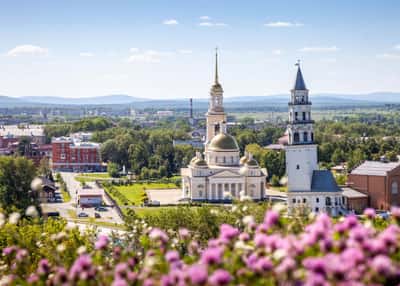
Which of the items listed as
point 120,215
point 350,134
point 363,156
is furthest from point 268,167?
point 350,134

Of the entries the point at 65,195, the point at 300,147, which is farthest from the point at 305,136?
the point at 65,195

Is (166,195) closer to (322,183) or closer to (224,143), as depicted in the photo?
(224,143)

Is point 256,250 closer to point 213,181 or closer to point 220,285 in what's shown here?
point 220,285

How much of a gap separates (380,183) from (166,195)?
70.3 feet

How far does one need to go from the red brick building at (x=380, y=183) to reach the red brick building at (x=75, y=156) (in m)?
51.2

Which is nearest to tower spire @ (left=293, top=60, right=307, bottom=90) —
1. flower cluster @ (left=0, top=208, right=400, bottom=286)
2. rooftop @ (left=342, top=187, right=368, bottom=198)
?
rooftop @ (left=342, top=187, right=368, bottom=198)

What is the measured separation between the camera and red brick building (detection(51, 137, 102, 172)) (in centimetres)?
10100

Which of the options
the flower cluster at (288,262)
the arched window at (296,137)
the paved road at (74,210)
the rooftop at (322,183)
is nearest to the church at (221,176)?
the paved road at (74,210)

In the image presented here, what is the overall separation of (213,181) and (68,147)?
41134mm

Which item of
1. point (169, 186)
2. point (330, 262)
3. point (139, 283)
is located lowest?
point (169, 186)

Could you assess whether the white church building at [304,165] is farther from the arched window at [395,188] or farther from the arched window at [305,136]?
the arched window at [395,188]

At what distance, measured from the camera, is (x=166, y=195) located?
227 feet

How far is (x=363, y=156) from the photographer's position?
7819 centimetres

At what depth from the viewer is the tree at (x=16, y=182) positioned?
51.1 metres
